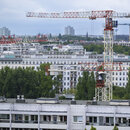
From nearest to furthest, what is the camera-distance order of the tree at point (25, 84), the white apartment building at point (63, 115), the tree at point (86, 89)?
the white apartment building at point (63, 115) → the tree at point (86, 89) → the tree at point (25, 84)

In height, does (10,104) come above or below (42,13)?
below

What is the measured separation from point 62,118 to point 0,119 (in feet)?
12.0

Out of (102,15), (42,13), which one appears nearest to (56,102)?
(102,15)

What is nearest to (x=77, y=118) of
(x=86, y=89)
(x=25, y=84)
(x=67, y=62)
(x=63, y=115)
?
(x=63, y=115)

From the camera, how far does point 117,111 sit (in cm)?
3406

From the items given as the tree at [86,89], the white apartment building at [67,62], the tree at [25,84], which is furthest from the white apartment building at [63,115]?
the white apartment building at [67,62]

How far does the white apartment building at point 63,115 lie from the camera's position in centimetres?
3409

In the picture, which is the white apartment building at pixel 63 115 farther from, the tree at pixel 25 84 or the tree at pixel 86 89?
the tree at pixel 25 84

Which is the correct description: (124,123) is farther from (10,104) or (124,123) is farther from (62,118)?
(10,104)

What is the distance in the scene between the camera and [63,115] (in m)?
34.7

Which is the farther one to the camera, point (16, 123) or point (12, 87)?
point (12, 87)

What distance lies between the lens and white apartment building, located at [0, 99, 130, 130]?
3409 centimetres

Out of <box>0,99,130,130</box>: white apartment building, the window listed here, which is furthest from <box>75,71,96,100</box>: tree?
the window

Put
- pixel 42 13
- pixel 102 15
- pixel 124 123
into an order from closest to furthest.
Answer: pixel 124 123 → pixel 102 15 → pixel 42 13
